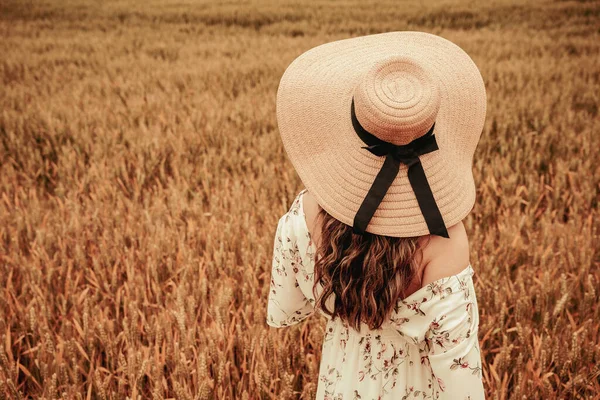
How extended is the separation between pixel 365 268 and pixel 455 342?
0.21 metres

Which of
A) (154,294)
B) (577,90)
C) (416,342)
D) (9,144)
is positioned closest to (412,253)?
(416,342)

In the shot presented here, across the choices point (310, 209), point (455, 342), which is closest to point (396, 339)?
point (455, 342)

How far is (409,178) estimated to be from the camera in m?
0.77

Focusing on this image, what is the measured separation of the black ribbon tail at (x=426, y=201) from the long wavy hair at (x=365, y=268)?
0.20 ft

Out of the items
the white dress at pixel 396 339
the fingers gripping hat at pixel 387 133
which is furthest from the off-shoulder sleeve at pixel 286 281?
the fingers gripping hat at pixel 387 133

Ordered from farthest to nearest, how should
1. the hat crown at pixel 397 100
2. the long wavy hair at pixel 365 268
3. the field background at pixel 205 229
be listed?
1. the field background at pixel 205 229
2. the long wavy hair at pixel 365 268
3. the hat crown at pixel 397 100

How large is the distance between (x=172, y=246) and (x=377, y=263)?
1403mm

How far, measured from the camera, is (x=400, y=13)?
952 centimetres

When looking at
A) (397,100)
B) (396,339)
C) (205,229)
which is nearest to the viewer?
(397,100)

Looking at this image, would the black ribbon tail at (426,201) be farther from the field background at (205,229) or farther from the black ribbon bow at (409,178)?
the field background at (205,229)

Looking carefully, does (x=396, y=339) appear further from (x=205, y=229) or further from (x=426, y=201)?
(x=205, y=229)

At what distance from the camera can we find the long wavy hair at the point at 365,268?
0.82 metres

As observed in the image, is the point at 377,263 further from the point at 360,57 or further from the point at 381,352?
the point at 360,57

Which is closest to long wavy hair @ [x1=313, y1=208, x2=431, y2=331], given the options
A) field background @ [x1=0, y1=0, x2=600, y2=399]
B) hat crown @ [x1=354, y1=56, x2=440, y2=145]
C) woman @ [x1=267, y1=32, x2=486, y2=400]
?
woman @ [x1=267, y1=32, x2=486, y2=400]
